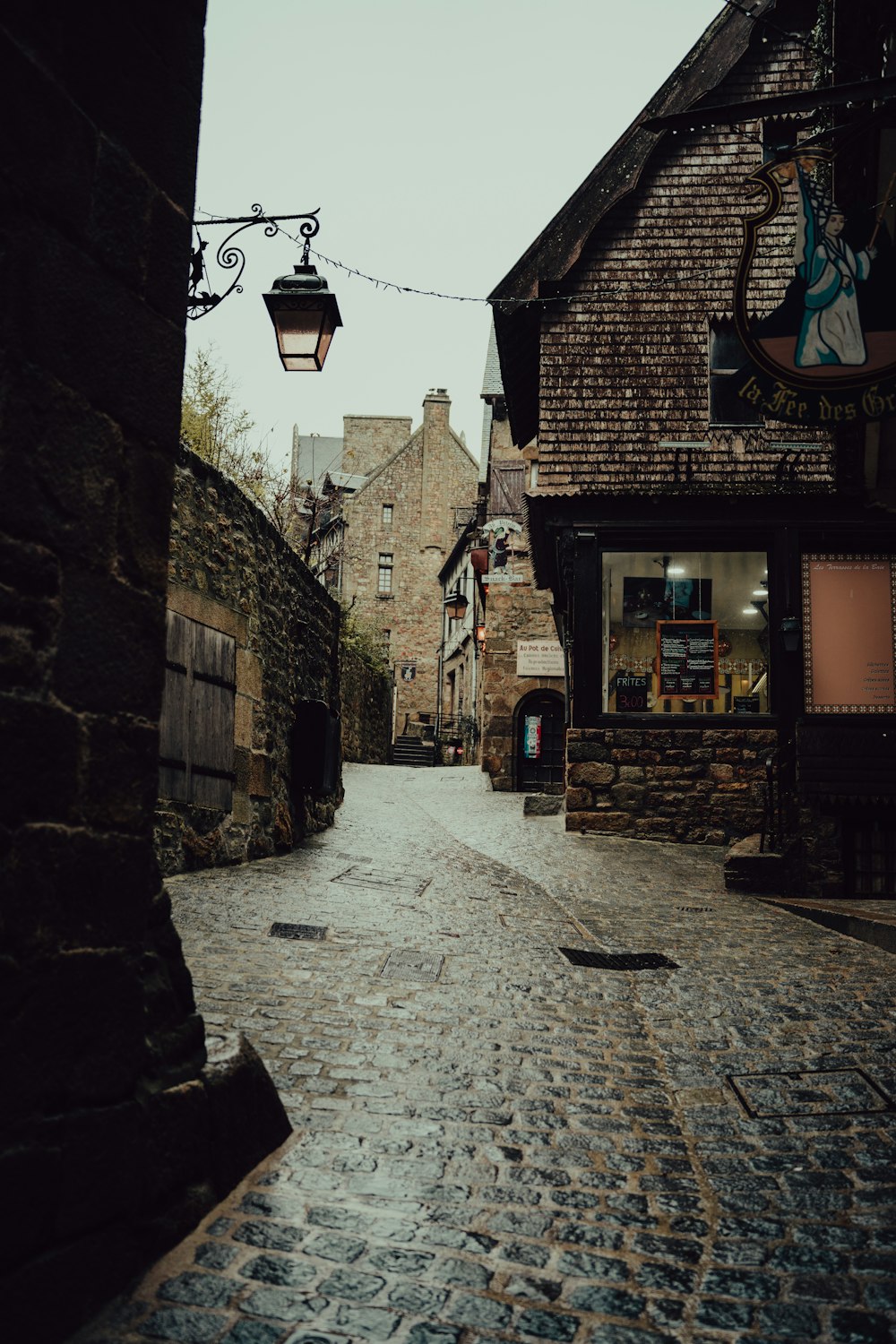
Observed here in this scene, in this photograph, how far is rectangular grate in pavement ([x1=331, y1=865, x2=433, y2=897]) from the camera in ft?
27.0

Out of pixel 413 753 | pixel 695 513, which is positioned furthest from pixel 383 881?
pixel 413 753

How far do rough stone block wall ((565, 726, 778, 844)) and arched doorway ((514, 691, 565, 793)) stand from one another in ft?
33.7

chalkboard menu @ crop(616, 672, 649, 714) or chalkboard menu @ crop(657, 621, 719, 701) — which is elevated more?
chalkboard menu @ crop(657, 621, 719, 701)

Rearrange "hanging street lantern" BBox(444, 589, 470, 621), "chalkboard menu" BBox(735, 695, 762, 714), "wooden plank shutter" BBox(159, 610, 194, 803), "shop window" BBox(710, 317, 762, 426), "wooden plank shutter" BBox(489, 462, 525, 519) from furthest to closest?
"hanging street lantern" BBox(444, 589, 470, 621), "wooden plank shutter" BBox(489, 462, 525, 519), "shop window" BBox(710, 317, 762, 426), "chalkboard menu" BBox(735, 695, 762, 714), "wooden plank shutter" BBox(159, 610, 194, 803)

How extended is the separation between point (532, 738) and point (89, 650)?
Result: 2096 centimetres

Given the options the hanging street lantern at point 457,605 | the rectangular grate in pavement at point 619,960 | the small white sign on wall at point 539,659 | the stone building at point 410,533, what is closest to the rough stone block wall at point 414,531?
the stone building at point 410,533

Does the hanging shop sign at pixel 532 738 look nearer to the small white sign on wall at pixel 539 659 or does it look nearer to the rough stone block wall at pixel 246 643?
the small white sign on wall at pixel 539 659

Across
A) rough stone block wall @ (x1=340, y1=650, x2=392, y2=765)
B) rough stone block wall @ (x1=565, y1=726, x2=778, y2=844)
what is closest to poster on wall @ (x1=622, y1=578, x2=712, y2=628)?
rough stone block wall @ (x1=565, y1=726, x2=778, y2=844)

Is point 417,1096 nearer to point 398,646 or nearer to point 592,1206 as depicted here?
point 592,1206

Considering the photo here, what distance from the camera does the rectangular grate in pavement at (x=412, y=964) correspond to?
539 cm

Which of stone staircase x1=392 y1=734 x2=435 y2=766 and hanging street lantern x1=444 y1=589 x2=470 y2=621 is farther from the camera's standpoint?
stone staircase x1=392 y1=734 x2=435 y2=766

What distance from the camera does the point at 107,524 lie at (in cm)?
250

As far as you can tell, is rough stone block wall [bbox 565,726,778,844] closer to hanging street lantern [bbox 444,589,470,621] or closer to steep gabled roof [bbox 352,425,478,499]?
hanging street lantern [bbox 444,589,470,621]

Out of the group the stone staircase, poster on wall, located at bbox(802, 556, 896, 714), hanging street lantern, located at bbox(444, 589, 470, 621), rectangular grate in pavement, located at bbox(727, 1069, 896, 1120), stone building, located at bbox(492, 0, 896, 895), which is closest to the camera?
rectangular grate in pavement, located at bbox(727, 1069, 896, 1120)
